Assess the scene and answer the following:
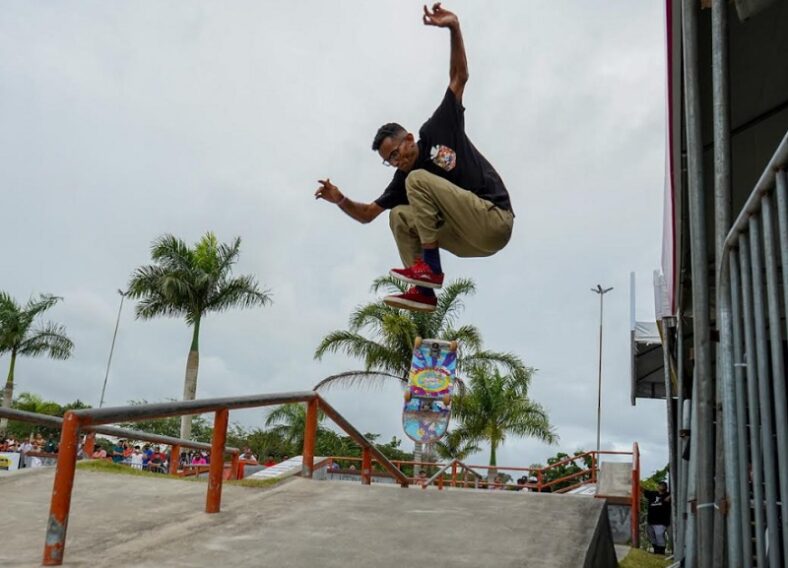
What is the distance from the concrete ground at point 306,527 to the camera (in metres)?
3.69

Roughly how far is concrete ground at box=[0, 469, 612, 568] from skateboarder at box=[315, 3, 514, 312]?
1.34 metres

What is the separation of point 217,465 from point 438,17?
3017 millimetres

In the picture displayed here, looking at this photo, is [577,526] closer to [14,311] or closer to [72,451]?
[72,451]

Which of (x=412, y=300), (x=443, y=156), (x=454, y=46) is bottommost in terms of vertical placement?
(x=412, y=300)

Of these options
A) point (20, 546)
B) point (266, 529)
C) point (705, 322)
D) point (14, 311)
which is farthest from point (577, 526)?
point (14, 311)

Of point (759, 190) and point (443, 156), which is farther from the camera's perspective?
point (443, 156)

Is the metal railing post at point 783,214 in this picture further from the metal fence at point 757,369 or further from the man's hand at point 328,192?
the man's hand at point 328,192

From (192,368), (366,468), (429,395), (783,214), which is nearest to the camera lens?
(783,214)

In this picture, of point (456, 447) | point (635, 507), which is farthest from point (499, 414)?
point (635, 507)

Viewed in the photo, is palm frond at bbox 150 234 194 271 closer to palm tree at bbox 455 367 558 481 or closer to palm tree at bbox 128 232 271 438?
palm tree at bbox 128 232 271 438

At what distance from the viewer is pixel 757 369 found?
2836 millimetres

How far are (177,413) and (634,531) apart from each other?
32.5 ft

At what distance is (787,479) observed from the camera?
2379mm

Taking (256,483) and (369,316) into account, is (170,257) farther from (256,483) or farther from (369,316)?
(256,483)
